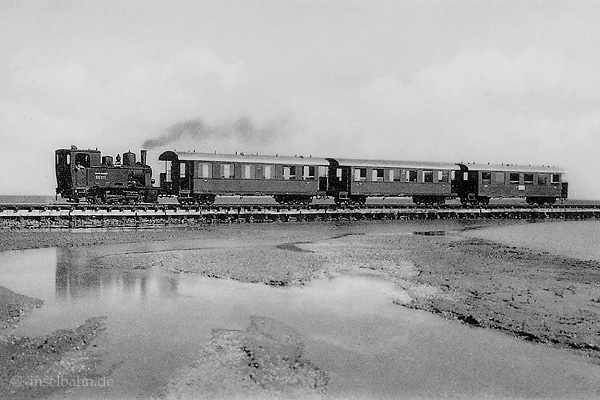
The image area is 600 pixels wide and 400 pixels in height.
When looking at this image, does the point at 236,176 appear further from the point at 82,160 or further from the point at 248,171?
the point at 82,160

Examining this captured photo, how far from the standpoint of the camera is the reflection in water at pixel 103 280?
1030 cm

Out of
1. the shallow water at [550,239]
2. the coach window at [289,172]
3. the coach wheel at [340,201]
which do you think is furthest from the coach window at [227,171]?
the shallow water at [550,239]

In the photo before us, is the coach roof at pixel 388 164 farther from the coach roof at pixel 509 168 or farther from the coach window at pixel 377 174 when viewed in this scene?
the coach roof at pixel 509 168

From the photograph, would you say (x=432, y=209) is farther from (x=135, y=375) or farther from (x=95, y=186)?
(x=135, y=375)

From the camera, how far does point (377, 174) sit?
31422 millimetres

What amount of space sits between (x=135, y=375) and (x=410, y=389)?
3319mm

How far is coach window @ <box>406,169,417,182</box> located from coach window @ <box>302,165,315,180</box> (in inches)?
262

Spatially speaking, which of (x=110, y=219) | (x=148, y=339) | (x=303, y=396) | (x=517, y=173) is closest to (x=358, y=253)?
(x=148, y=339)

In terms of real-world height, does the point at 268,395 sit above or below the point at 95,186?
below

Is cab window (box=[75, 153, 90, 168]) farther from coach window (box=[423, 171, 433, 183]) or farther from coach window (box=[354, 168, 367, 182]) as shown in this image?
coach window (box=[423, 171, 433, 183])

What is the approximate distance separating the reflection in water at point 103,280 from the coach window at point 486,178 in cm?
2721

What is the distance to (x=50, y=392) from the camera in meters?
5.44

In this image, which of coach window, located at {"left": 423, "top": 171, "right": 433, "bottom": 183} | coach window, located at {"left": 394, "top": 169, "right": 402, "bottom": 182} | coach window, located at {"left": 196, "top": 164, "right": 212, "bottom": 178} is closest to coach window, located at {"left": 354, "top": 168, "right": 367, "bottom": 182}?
coach window, located at {"left": 394, "top": 169, "right": 402, "bottom": 182}

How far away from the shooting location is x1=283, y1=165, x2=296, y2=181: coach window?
28803 mm
